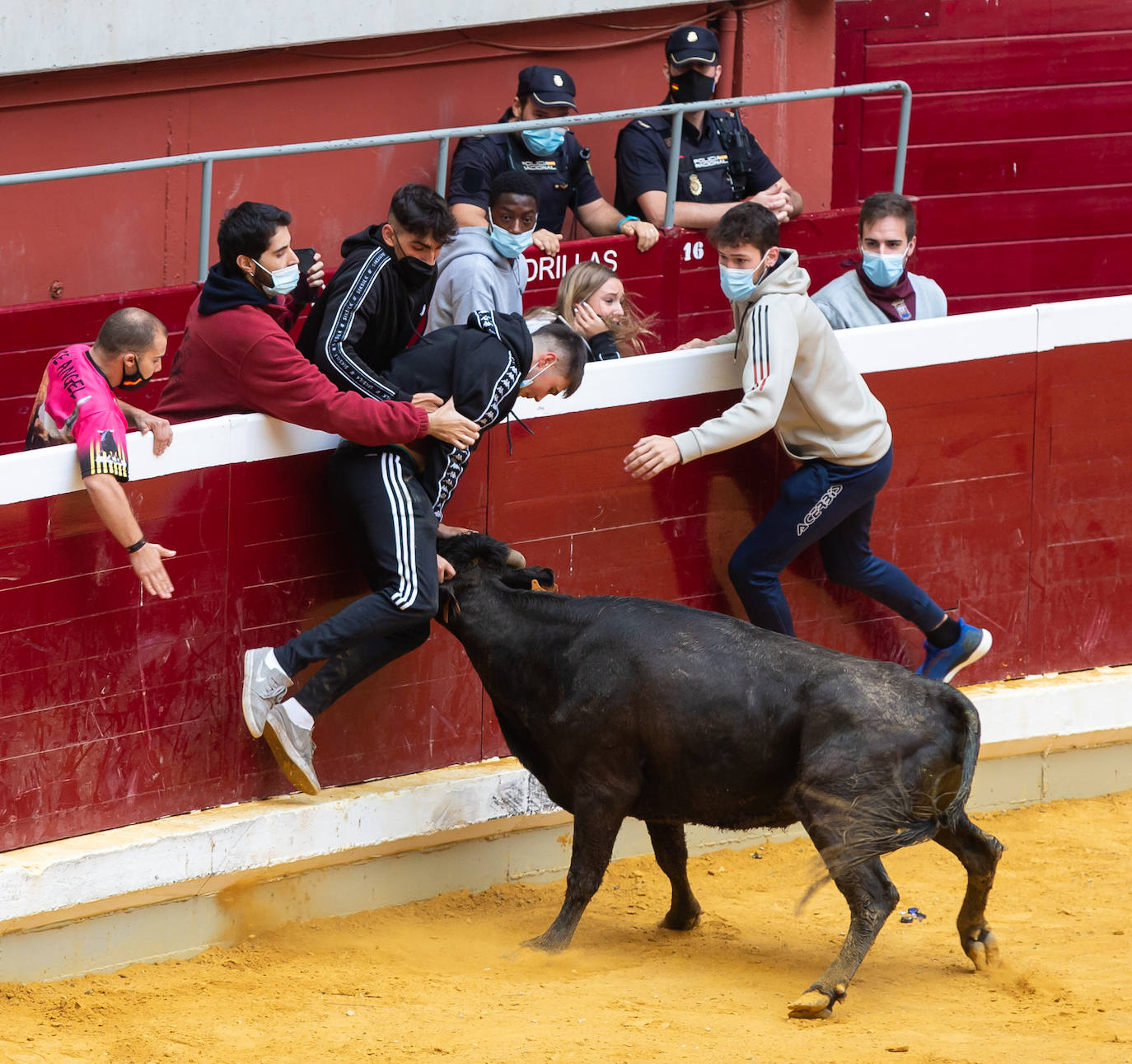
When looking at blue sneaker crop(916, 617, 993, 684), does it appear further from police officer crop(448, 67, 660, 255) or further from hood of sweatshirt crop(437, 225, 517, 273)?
police officer crop(448, 67, 660, 255)

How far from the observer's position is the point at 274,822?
19.7 ft

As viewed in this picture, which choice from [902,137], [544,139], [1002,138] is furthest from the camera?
[1002,138]

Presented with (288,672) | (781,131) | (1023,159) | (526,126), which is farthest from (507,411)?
(1023,159)

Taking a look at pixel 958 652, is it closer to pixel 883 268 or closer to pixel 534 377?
pixel 883 268

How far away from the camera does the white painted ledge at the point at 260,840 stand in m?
5.52

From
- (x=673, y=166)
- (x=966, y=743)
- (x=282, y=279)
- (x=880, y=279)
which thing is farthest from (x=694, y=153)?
(x=966, y=743)

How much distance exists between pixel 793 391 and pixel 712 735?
4.74 ft

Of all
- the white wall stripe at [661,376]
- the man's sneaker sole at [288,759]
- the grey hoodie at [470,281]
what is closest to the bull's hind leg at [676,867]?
the man's sneaker sole at [288,759]

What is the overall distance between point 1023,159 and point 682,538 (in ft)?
18.1

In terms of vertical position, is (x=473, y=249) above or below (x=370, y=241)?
above

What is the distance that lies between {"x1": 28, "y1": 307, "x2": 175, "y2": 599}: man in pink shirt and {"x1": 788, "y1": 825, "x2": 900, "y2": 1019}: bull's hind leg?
79.8 inches

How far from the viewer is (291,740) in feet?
19.3

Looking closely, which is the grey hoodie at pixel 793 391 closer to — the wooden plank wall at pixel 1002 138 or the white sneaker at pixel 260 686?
the white sneaker at pixel 260 686

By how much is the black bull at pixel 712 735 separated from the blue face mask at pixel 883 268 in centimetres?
192
